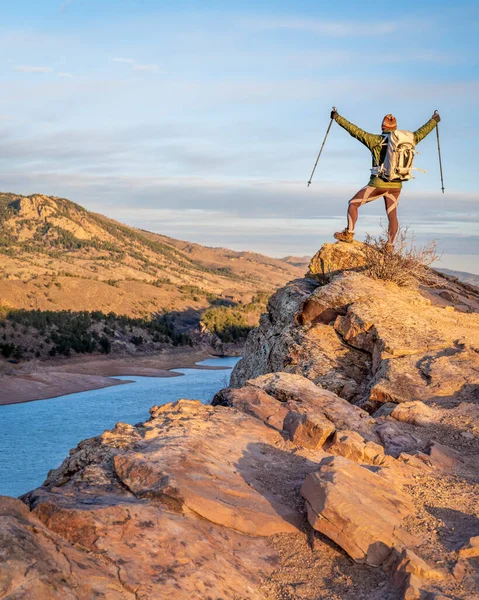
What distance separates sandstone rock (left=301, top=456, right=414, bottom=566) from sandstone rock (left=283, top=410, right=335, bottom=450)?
1.13 meters

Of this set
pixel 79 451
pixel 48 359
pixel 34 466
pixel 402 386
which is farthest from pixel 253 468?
pixel 48 359

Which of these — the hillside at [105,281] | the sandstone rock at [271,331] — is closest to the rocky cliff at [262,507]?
the sandstone rock at [271,331]

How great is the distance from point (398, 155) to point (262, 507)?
765 cm

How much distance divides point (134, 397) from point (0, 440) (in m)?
11.9

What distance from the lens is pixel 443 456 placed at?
6.31 m

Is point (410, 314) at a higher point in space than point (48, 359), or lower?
higher

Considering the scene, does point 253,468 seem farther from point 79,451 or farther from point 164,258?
point 164,258

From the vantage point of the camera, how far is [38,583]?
3.18m

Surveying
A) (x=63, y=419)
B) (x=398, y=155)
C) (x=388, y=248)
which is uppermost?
(x=398, y=155)

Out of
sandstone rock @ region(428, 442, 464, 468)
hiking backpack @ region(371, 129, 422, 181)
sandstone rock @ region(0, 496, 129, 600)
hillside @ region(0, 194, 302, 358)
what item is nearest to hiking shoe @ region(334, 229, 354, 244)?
hiking backpack @ region(371, 129, 422, 181)

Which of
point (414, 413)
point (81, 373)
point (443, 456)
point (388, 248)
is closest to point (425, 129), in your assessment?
point (388, 248)

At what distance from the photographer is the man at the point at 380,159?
11.1 meters

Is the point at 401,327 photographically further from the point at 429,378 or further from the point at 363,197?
the point at 363,197

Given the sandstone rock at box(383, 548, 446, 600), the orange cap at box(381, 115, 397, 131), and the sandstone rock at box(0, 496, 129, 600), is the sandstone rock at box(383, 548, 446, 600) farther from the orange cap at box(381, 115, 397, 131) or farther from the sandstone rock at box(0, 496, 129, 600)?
the orange cap at box(381, 115, 397, 131)
